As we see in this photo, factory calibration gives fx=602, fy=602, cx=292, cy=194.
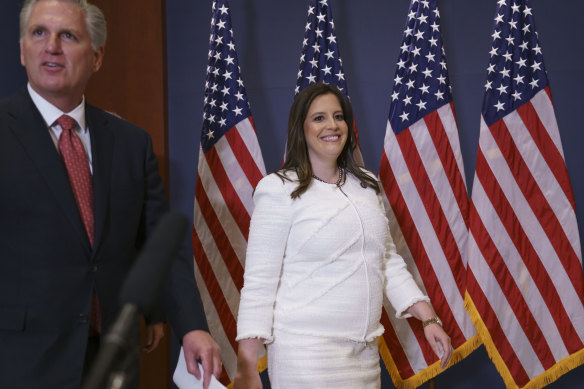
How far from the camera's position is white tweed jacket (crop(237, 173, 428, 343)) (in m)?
2.02

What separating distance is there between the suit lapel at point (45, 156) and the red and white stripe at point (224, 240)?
1.65 meters

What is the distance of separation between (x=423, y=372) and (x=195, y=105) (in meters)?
1.95

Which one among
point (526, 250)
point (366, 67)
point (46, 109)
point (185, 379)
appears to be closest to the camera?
point (185, 379)

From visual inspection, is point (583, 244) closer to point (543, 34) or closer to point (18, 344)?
point (543, 34)

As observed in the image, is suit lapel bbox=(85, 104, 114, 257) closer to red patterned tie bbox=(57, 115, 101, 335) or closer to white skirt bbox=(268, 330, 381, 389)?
red patterned tie bbox=(57, 115, 101, 335)

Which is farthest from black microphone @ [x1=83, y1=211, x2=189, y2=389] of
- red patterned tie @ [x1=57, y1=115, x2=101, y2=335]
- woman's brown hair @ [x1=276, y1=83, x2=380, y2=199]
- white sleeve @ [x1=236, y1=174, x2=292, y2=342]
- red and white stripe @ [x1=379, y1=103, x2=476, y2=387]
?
red and white stripe @ [x1=379, y1=103, x2=476, y2=387]

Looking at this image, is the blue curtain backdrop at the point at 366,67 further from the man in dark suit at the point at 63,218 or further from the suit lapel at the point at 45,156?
the suit lapel at the point at 45,156

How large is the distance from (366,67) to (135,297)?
2894 millimetres

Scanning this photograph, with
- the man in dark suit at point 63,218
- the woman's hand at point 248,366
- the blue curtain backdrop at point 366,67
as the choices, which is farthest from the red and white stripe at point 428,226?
the man in dark suit at point 63,218

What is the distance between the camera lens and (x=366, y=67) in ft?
11.0

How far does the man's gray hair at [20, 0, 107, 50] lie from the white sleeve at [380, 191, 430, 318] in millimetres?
1215

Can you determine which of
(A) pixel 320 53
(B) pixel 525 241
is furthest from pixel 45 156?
(B) pixel 525 241

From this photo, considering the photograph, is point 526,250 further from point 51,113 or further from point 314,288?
point 51,113

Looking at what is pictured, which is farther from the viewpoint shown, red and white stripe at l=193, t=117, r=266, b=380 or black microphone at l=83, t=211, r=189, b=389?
red and white stripe at l=193, t=117, r=266, b=380
